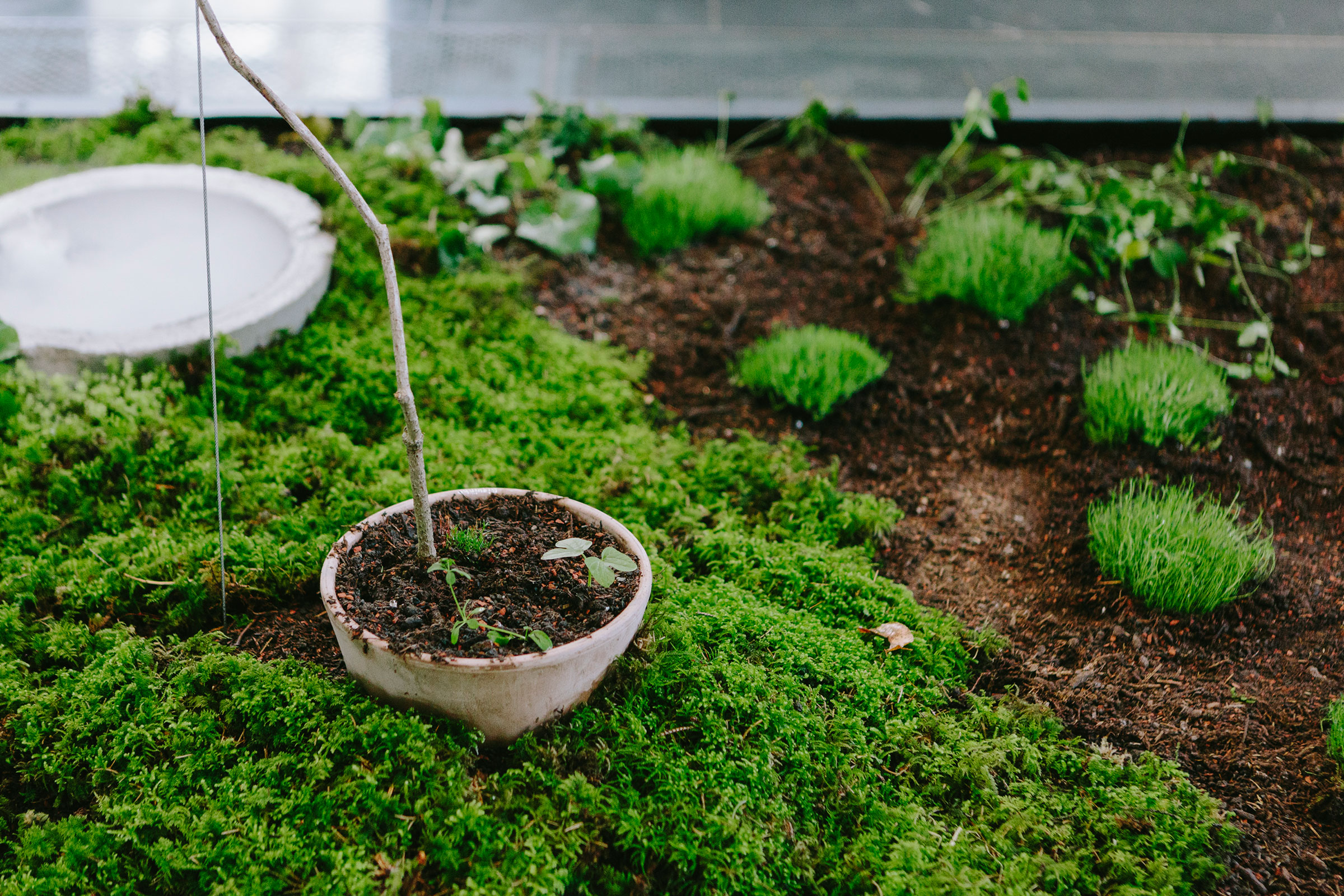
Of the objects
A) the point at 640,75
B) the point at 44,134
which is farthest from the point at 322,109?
the point at 640,75

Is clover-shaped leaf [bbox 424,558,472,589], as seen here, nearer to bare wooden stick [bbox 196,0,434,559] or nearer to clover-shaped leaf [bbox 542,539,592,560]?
bare wooden stick [bbox 196,0,434,559]

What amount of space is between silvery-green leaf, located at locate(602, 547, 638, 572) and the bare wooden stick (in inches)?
14.1

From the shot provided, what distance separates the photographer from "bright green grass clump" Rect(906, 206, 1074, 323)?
3148mm

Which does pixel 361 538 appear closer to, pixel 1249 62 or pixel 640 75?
pixel 640 75

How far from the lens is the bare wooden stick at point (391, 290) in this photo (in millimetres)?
1405

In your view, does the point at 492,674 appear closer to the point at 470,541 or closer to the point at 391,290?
the point at 470,541

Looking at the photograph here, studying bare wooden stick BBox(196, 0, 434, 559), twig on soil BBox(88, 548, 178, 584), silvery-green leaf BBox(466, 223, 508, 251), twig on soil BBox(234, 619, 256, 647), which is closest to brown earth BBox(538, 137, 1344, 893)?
silvery-green leaf BBox(466, 223, 508, 251)

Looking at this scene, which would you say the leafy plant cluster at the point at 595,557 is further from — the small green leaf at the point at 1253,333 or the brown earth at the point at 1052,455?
the small green leaf at the point at 1253,333

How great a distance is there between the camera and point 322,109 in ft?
14.1

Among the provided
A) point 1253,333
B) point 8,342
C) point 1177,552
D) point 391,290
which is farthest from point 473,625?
point 1253,333

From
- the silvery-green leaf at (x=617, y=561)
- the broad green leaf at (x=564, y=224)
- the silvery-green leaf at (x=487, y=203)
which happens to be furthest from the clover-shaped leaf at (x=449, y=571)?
the silvery-green leaf at (x=487, y=203)

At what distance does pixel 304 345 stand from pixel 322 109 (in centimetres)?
193

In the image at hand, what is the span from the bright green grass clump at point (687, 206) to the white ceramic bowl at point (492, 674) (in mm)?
2127

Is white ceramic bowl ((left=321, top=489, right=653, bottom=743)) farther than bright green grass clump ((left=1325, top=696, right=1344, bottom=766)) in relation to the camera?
No
